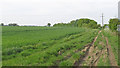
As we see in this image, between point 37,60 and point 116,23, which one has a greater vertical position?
point 116,23

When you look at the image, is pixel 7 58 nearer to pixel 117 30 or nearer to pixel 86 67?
pixel 86 67

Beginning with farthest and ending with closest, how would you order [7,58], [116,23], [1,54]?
[116,23] → [1,54] → [7,58]

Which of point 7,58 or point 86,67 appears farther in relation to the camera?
point 7,58

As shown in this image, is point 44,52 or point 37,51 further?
point 37,51

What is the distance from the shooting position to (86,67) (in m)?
7.33

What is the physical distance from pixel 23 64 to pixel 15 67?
1.64 ft

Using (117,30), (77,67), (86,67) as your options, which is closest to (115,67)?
(86,67)

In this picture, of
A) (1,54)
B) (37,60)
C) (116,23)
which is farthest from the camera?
(116,23)

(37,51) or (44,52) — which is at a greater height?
(44,52)

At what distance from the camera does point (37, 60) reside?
8.30m

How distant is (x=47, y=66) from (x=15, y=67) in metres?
1.75

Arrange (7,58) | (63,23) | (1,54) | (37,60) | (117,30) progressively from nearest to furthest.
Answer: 1. (37,60)
2. (7,58)
3. (1,54)
4. (117,30)
5. (63,23)

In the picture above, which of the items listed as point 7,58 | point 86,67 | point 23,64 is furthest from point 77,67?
point 7,58

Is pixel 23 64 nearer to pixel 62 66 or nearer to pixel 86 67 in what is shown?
pixel 62 66
